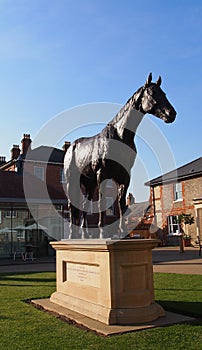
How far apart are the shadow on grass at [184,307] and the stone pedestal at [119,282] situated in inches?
24.1

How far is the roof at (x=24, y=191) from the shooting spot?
83.5 ft

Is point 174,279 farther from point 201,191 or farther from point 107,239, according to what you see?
point 201,191

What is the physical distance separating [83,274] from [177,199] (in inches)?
1017

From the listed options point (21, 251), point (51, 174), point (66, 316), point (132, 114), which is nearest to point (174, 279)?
point (66, 316)

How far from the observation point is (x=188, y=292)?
848cm

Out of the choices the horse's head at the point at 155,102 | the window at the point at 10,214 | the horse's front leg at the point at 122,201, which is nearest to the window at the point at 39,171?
the window at the point at 10,214

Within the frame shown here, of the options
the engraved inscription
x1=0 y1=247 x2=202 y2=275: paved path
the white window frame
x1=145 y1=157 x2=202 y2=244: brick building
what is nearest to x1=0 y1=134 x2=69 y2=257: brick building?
x1=0 y1=247 x2=202 y2=275: paved path

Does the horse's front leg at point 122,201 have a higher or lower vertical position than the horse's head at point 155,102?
lower

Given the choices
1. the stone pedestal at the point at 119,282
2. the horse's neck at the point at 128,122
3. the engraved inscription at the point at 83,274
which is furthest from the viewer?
the horse's neck at the point at 128,122

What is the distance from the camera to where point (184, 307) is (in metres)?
6.86

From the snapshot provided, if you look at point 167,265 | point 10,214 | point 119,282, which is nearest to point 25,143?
point 10,214

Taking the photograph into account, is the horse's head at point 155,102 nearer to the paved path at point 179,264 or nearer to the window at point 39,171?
the paved path at point 179,264

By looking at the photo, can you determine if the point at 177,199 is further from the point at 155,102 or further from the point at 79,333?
the point at 79,333

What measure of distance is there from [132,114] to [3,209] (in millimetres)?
20135
